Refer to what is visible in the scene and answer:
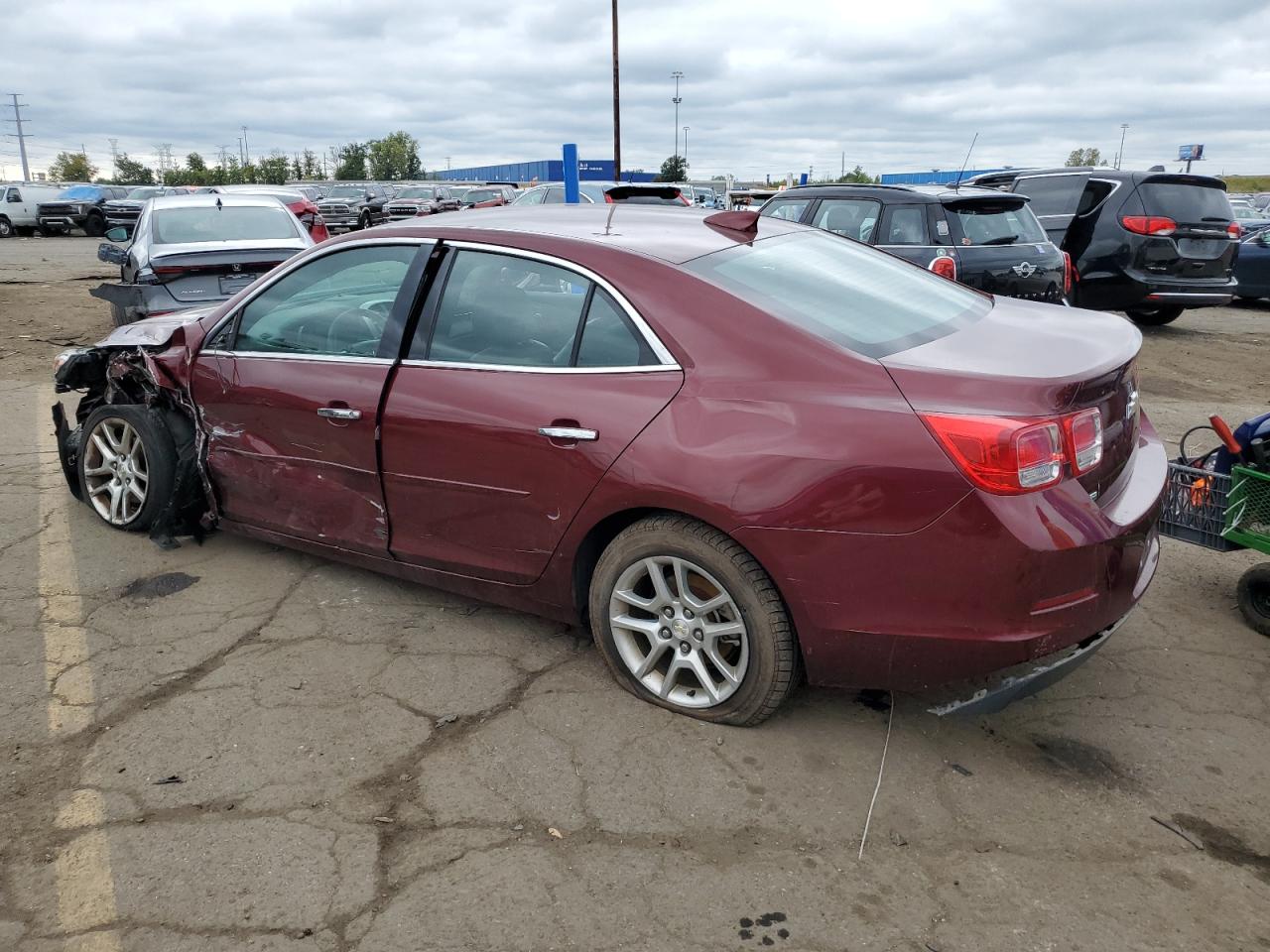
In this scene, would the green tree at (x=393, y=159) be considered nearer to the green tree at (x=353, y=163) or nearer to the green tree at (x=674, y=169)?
the green tree at (x=353, y=163)

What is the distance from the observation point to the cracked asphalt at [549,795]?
2.34 m

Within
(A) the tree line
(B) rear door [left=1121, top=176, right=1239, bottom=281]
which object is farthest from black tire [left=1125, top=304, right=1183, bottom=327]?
(A) the tree line

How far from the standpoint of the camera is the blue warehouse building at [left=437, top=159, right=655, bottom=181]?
1607 inches

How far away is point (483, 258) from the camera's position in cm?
351

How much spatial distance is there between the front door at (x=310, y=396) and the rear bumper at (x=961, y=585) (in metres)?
1.70

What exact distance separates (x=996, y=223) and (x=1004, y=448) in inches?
254

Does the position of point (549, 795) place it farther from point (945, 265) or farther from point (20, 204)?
point (20, 204)

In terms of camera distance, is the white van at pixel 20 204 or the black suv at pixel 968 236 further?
the white van at pixel 20 204

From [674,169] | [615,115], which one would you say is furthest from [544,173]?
[615,115]

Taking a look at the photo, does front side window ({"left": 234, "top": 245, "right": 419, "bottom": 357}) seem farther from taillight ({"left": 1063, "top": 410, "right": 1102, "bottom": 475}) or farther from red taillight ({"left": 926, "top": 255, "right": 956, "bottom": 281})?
red taillight ({"left": 926, "top": 255, "right": 956, "bottom": 281})

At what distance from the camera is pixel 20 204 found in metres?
34.1

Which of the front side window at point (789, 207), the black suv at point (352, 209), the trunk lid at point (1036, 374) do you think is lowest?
the trunk lid at point (1036, 374)

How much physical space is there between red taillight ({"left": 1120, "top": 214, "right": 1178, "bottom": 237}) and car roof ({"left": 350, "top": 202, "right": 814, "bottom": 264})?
802 centimetres

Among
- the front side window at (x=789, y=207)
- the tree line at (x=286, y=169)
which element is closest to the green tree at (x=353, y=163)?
the tree line at (x=286, y=169)
